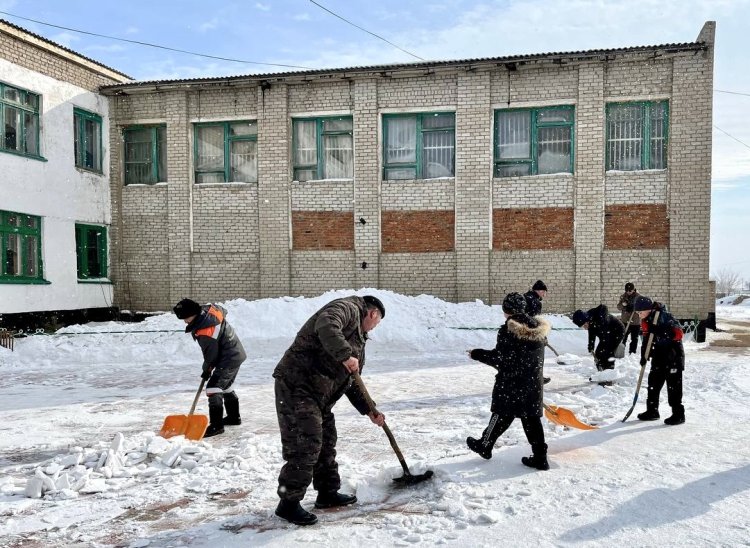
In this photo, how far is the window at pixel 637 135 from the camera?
1362 centimetres

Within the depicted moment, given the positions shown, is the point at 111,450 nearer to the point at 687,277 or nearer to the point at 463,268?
the point at 463,268

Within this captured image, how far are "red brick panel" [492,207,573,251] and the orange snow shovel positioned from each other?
10.1 metres

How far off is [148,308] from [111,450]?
11.7 m

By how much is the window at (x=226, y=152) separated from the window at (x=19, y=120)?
3816 millimetres

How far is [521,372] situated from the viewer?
453 cm

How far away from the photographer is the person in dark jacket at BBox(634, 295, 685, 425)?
588 centimetres

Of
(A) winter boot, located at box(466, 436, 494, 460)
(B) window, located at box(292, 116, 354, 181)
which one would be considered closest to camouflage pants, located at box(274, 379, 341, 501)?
(A) winter boot, located at box(466, 436, 494, 460)

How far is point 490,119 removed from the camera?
14148 millimetres

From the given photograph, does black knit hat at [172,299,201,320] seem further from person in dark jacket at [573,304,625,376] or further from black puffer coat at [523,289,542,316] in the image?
person in dark jacket at [573,304,625,376]

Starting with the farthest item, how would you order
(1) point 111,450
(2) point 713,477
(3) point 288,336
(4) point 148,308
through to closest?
(4) point 148,308 < (3) point 288,336 < (1) point 111,450 < (2) point 713,477

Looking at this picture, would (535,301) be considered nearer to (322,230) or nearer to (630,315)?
(630,315)

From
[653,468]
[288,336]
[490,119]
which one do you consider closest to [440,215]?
[490,119]

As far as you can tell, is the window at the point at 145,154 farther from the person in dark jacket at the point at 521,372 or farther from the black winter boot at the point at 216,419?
the person in dark jacket at the point at 521,372

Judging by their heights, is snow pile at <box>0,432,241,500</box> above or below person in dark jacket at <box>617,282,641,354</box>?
below
